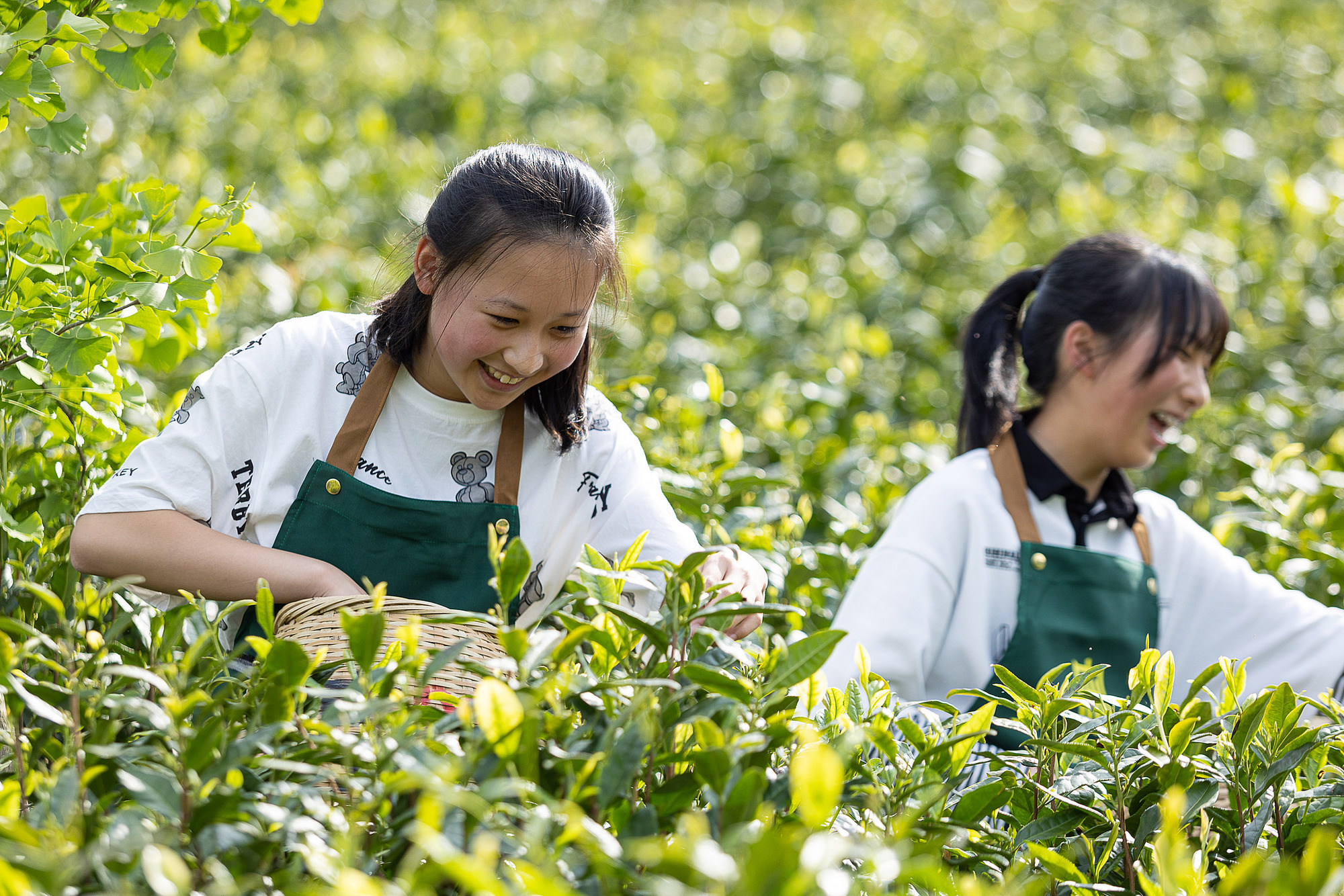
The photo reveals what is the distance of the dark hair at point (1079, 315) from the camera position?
A: 2.15m

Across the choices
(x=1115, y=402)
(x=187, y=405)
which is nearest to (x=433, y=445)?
(x=187, y=405)

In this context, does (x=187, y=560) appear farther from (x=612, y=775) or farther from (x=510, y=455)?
(x=612, y=775)

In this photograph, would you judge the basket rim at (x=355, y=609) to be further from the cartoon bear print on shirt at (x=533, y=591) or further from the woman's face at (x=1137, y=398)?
the woman's face at (x=1137, y=398)

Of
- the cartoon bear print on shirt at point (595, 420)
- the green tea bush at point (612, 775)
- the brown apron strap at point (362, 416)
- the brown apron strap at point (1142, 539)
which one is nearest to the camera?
the green tea bush at point (612, 775)

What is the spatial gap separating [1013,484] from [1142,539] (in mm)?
269

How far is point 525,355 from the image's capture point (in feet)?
4.99

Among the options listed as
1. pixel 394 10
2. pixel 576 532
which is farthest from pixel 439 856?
pixel 394 10

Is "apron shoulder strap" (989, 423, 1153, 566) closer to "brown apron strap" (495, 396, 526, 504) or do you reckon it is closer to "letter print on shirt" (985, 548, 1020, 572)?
"letter print on shirt" (985, 548, 1020, 572)

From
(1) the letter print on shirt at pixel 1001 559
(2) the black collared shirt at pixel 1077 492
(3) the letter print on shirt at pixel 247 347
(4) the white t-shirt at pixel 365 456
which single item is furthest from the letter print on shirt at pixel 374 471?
(2) the black collared shirt at pixel 1077 492

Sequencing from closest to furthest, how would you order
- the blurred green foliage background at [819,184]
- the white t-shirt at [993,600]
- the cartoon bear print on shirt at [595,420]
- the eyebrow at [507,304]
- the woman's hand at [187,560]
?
the woman's hand at [187,560] → the eyebrow at [507,304] → the cartoon bear print on shirt at [595,420] → the white t-shirt at [993,600] → the blurred green foliage background at [819,184]

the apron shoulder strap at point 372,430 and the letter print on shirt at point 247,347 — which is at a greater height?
the letter print on shirt at point 247,347

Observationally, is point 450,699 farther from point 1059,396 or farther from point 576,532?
point 1059,396

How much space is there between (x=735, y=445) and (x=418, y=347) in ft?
1.80

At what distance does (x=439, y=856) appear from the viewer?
705 millimetres
